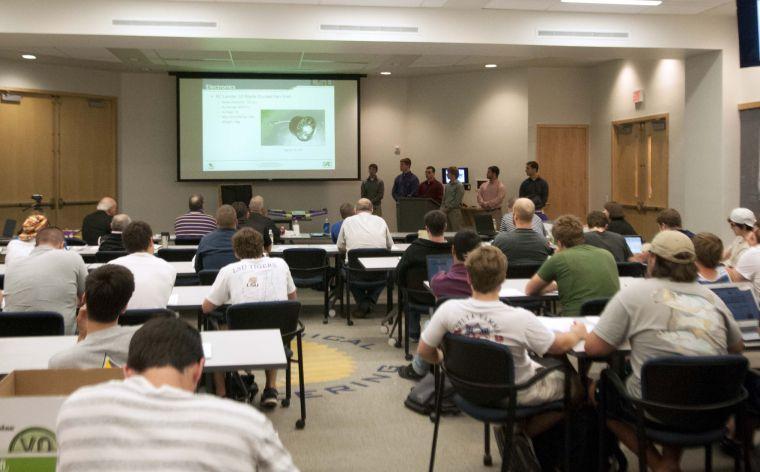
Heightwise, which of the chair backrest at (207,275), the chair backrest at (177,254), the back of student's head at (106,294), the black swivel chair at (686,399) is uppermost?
the back of student's head at (106,294)

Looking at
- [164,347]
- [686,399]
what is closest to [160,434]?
[164,347]

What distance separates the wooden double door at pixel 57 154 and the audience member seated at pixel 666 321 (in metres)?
11.4

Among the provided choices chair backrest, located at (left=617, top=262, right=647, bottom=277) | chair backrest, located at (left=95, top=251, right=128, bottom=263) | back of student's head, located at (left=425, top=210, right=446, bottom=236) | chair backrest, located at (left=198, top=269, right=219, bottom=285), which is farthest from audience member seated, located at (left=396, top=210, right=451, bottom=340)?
chair backrest, located at (left=95, top=251, right=128, bottom=263)

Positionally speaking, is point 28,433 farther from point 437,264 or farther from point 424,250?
point 424,250

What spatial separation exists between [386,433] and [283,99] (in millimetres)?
9809

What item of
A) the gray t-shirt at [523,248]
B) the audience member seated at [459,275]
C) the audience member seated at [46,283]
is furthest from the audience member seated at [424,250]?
the audience member seated at [46,283]

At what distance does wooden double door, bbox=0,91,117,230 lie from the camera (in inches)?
488

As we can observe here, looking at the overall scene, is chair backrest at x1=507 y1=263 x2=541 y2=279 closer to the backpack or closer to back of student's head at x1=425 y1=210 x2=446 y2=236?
back of student's head at x1=425 y1=210 x2=446 y2=236

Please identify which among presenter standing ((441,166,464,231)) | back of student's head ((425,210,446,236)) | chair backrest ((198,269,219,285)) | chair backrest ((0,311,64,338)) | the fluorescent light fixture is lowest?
chair backrest ((0,311,64,338))

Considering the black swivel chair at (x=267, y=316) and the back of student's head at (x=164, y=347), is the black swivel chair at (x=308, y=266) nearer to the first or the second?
the black swivel chair at (x=267, y=316)

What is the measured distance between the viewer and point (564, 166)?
14.0 metres

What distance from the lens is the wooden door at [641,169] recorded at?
11.5m

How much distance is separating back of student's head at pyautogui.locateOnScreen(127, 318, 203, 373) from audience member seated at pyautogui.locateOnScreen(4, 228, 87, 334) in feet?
10.1

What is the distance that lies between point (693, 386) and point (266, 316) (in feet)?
7.55
